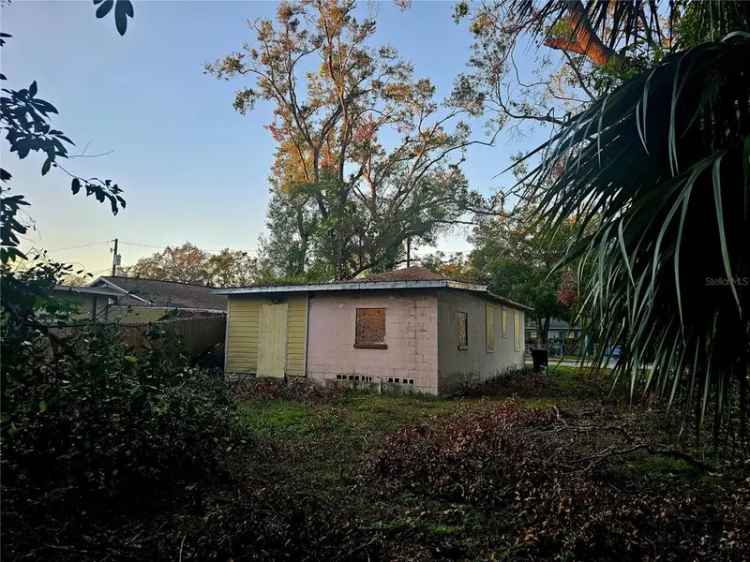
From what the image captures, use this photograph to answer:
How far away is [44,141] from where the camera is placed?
2115mm

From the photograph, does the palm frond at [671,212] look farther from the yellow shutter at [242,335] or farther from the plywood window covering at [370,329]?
the yellow shutter at [242,335]

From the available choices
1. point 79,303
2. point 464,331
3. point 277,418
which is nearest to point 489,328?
point 464,331

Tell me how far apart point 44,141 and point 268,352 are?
394 inches

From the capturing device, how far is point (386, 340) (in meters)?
10.3

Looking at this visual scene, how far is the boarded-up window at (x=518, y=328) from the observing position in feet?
55.1

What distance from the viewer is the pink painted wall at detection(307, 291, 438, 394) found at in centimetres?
Answer: 983

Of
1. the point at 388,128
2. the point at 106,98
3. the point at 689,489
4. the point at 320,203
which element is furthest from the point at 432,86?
the point at 689,489

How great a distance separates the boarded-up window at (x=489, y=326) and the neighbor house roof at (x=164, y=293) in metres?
9.32

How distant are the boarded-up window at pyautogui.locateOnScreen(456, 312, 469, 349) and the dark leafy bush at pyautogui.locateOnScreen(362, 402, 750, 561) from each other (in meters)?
5.60

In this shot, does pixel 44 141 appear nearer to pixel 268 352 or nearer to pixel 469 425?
pixel 469 425

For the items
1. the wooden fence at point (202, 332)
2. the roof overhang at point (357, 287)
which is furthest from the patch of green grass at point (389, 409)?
the wooden fence at point (202, 332)

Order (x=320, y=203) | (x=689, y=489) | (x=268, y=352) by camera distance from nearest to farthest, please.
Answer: (x=689, y=489), (x=268, y=352), (x=320, y=203)

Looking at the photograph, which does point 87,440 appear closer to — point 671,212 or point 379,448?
point 379,448

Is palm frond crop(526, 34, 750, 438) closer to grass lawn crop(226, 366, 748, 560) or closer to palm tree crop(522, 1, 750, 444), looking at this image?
palm tree crop(522, 1, 750, 444)
